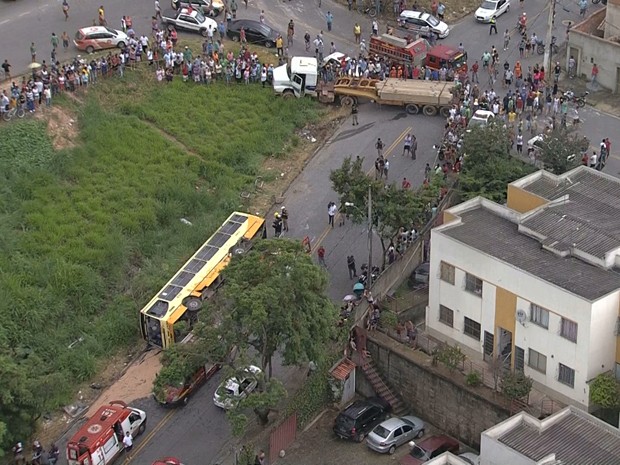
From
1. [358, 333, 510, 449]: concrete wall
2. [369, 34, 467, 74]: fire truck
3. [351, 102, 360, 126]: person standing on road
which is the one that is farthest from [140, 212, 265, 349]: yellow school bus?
[369, 34, 467, 74]: fire truck

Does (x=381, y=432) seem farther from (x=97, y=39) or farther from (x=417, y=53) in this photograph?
(x=97, y=39)

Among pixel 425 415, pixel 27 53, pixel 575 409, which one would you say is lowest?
pixel 425 415

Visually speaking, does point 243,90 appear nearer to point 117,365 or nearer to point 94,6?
point 94,6

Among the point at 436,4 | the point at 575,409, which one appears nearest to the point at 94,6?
the point at 436,4

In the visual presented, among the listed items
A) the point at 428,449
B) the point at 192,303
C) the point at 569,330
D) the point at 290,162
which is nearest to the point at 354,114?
the point at 290,162

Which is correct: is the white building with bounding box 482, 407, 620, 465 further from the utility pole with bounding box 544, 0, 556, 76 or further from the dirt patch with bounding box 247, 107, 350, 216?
the utility pole with bounding box 544, 0, 556, 76

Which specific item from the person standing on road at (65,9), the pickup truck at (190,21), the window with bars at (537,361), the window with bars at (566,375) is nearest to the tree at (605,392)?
the window with bars at (566,375)
